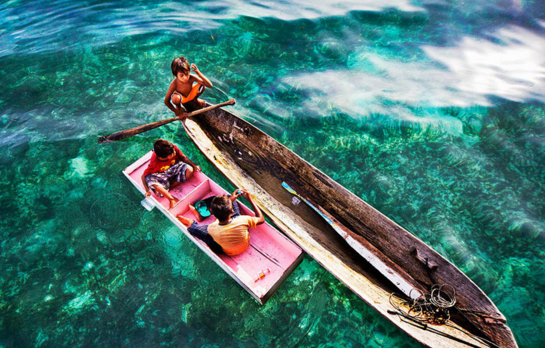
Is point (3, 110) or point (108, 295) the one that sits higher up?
point (3, 110)

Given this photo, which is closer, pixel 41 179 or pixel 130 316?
A: pixel 130 316

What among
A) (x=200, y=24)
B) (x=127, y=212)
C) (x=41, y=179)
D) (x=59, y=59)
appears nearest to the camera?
(x=127, y=212)

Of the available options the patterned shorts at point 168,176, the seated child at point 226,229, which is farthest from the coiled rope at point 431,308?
the patterned shorts at point 168,176

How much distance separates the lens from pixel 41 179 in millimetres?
7633

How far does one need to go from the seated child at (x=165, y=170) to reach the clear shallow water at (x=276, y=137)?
33.8 inches

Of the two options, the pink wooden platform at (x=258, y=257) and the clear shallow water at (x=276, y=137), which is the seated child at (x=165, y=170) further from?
the clear shallow water at (x=276, y=137)

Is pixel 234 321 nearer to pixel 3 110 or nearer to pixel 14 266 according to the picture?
pixel 14 266

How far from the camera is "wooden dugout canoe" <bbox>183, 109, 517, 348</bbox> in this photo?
4.55 meters

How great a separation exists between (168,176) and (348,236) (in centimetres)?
413

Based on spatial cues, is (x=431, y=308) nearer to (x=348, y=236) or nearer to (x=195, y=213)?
(x=348, y=236)

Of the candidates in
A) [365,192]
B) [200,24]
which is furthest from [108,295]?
[200,24]

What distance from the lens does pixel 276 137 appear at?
328 inches

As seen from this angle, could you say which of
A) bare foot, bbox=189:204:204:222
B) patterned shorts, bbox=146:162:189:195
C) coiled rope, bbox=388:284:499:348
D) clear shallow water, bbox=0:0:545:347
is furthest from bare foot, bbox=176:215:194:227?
coiled rope, bbox=388:284:499:348

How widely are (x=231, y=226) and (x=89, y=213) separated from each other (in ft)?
13.6
